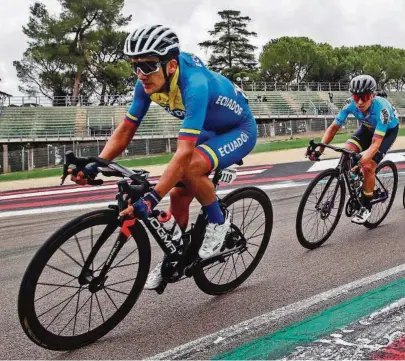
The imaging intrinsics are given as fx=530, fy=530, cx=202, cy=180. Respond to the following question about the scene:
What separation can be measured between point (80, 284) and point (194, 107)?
4.16ft

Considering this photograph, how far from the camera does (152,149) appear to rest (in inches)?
1014

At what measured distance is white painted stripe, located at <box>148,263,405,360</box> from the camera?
9.52 ft

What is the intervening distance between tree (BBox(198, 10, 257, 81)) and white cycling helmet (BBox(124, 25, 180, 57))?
6879 centimetres

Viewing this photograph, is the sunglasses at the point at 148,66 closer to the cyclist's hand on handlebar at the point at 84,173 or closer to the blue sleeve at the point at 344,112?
the cyclist's hand on handlebar at the point at 84,173

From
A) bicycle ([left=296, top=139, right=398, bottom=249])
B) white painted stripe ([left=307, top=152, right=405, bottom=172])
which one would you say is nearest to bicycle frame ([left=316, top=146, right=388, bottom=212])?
bicycle ([left=296, top=139, right=398, bottom=249])

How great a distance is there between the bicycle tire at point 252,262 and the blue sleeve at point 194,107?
83 cm

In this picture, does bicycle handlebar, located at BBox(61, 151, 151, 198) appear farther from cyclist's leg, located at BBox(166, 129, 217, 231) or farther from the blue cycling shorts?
the blue cycling shorts

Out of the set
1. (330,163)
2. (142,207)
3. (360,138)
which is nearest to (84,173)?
(142,207)

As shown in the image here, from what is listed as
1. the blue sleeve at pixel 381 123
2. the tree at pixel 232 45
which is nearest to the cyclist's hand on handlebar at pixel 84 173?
the blue sleeve at pixel 381 123

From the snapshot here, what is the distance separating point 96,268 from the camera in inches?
123

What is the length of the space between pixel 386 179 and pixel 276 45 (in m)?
76.3

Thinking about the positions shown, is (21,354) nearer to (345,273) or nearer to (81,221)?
(81,221)

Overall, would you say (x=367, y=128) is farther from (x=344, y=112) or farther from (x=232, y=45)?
(x=232, y=45)

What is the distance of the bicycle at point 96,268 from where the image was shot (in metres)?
2.85
